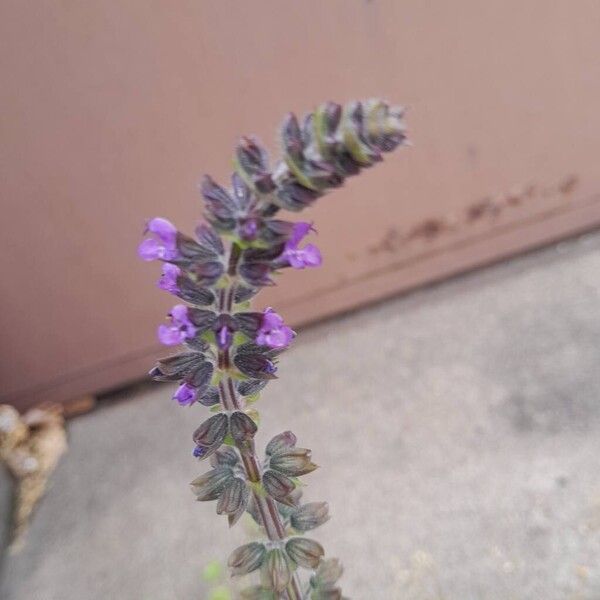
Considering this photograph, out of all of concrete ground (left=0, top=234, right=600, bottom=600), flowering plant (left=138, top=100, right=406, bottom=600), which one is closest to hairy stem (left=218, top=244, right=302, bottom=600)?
flowering plant (left=138, top=100, right=406, bottom=600)

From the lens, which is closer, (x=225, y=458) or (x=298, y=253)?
(x=298, y=253)

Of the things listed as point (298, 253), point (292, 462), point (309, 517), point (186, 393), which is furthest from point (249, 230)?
point (309, 517)

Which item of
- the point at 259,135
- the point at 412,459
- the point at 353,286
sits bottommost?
the point at 412,459

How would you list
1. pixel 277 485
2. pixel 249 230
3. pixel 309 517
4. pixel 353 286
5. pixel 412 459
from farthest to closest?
pixel 353 286 → pixel 412 459 → pixel 309 517 → pixel 277 485 → pixel 249 230

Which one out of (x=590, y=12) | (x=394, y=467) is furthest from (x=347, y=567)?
(x=590, y=12)

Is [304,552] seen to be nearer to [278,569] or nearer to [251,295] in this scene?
[278,569]

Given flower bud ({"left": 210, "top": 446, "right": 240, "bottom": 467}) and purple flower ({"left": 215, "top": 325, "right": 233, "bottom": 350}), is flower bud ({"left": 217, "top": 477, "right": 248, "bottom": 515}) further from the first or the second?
purple flower ({"left": 215, "top": 325, "right": 233, "bottom": 350})

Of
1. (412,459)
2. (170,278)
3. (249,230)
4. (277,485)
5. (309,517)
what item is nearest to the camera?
(249,230)

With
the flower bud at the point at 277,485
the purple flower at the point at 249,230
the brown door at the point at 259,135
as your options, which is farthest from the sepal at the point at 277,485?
the brown door at the point at 259,135
